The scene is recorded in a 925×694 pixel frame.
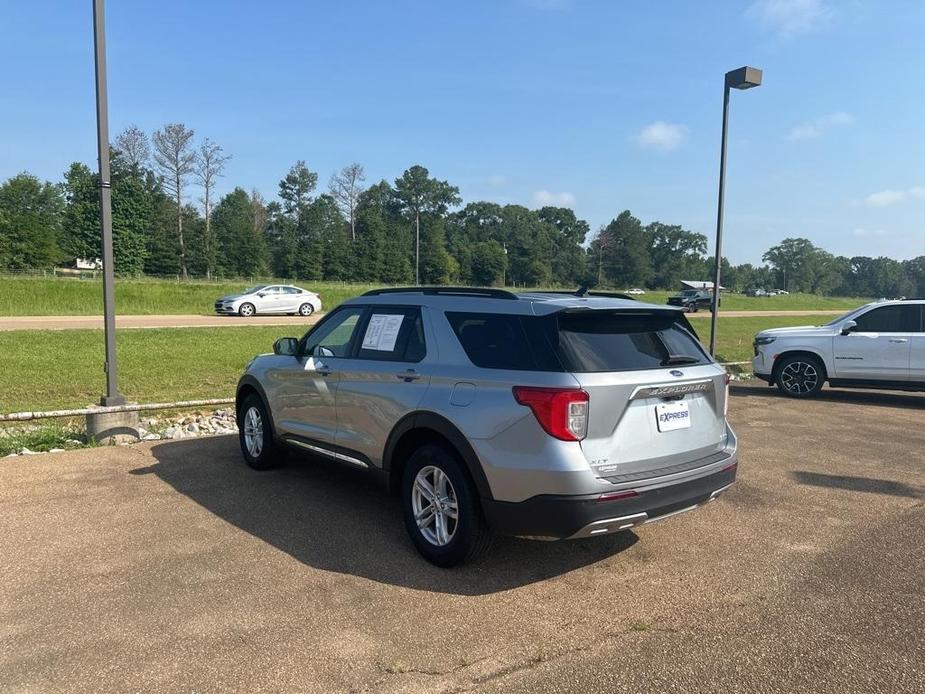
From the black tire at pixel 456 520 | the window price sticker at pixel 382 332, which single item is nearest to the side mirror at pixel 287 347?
the window price sticker at pixel 382 332

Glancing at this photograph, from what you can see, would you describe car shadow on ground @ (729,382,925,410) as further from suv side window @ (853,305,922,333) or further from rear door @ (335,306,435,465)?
rear door @ (335,306,435,465)

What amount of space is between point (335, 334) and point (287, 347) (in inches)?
25.9

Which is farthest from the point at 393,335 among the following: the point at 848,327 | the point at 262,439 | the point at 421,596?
the point at 848,327

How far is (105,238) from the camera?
746cm

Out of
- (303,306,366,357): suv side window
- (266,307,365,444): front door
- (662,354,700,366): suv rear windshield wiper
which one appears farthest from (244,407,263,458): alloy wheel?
(662,354,700,366): suv rear windshield wiper

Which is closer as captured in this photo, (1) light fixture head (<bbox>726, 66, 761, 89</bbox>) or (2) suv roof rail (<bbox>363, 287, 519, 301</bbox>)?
(2) suv roof rail (<bbox>363, 287, 519, 301</bbox>)

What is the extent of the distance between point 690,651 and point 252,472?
440 centimetres

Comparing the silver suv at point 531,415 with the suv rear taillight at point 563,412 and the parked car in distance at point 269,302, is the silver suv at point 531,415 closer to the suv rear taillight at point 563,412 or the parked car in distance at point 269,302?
the suv rear taillight at point 563,412

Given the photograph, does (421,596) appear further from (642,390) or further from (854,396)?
(854,396)

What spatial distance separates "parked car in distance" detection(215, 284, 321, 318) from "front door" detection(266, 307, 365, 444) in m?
23.6

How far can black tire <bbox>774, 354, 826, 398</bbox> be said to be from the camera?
11.0 m

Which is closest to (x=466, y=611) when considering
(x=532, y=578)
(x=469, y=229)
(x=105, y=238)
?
(x=532, y=578)

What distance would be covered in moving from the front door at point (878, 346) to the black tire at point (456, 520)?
30.7 ft

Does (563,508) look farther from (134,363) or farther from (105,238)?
(134,363)
